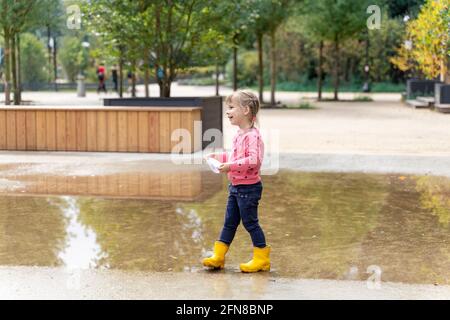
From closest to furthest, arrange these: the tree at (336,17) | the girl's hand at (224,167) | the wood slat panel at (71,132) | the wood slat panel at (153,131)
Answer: the girl's hand at (224,167), the wood slat panel at (153,131), the wood slat panel at (71,132), the tree at (336,17)

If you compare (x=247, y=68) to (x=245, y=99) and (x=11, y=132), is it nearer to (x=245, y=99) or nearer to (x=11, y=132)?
(x=11, y=132)

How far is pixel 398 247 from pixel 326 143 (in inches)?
414

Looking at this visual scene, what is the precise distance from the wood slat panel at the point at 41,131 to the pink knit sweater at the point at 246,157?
9.72 meters

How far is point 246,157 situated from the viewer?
6785 millimetres

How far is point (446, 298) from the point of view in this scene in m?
5.87

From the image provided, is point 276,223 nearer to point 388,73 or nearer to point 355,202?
point 355,202

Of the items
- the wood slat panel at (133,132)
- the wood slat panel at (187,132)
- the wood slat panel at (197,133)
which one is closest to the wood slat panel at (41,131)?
the wood slat panel at (133,132)

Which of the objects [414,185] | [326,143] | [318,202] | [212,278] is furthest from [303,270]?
[326,143]

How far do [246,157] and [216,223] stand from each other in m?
2.22

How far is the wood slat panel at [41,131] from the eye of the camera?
631 inches

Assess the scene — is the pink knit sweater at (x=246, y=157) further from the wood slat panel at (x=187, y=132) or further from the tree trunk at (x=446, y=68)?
the tree trunk at (x=446, y=68)

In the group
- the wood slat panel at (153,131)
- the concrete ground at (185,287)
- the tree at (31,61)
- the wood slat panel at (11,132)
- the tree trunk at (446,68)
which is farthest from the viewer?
the tree at (31,61)

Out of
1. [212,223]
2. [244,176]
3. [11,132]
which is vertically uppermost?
[244,176]

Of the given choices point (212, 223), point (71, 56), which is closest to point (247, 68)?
point (71, 56)
